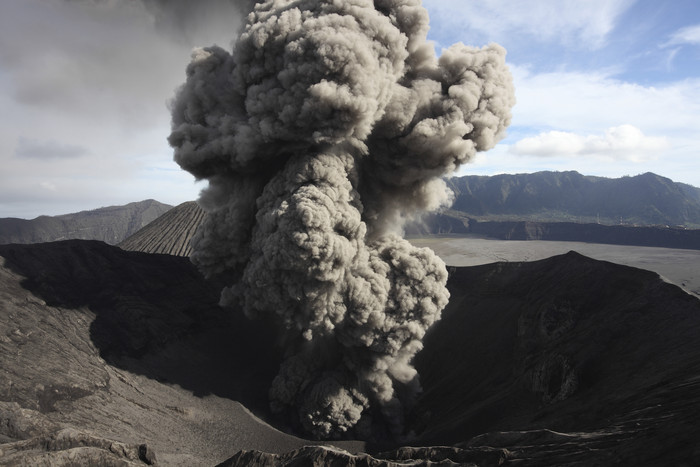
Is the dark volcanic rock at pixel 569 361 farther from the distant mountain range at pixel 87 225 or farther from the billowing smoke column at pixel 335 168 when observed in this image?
the distant mountain range at pixel 87 225

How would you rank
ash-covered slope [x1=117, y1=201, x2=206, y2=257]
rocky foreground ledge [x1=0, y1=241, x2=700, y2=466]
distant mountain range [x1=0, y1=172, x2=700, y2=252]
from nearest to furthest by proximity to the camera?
rocky foreground ledge [x1=0, y1=241, x2=700, y2=466]
ash-covered slope [x1=117, y1=201, x2=206, y2=257]
distant mountain range [x1=0, y1=172, x2=700, y2=252]

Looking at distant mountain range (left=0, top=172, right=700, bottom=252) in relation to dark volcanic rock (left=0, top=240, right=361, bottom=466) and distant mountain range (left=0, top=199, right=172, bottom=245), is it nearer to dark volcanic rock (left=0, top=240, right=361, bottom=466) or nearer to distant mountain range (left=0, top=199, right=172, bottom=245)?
distant mountain range (left=0, top=199, right=172, bottom=245)

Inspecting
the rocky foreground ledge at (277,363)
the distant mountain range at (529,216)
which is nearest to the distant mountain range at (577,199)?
the distant mountain range at (529,216)

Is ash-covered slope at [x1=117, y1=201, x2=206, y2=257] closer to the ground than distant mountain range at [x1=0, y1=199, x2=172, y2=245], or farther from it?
closer to the ground

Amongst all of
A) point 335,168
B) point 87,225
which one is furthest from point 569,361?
point 87,225

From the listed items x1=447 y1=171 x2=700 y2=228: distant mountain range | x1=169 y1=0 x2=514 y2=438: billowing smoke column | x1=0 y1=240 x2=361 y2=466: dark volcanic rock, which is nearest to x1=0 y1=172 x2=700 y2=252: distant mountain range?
x1=447 y1=171 x2=700 y2=228: distant mountain range

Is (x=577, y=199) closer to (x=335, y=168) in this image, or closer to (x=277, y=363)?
(x=277, y=363)

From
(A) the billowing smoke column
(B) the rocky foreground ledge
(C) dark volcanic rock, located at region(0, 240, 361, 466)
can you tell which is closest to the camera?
(B) the rocky foreground ledge

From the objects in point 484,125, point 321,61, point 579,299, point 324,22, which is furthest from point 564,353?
point 324,22
